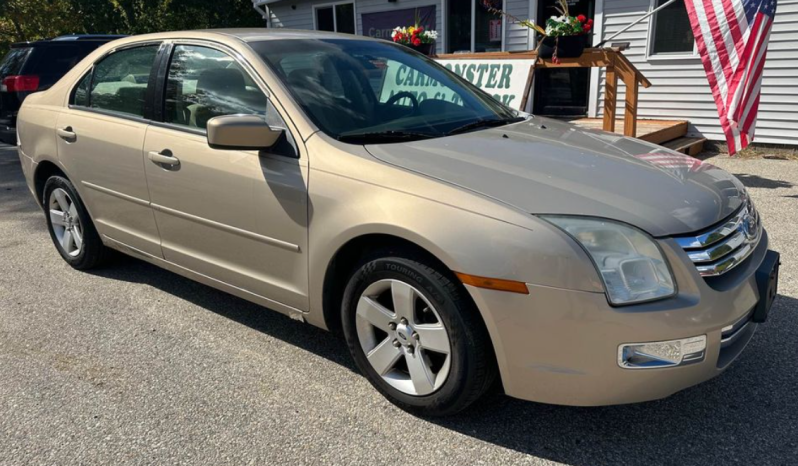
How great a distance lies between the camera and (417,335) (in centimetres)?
263

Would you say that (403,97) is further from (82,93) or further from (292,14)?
(292,14)

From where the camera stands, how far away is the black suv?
8633mm

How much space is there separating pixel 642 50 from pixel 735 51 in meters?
3.41

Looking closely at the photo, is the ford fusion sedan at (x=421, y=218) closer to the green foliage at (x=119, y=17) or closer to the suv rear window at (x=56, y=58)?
the suv rear window at (x=56, y=58)

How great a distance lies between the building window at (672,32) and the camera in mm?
9039

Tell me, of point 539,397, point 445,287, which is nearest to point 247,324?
point 445,287

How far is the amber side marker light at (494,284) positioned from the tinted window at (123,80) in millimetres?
2377

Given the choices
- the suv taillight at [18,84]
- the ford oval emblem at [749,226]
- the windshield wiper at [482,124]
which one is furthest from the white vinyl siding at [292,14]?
the ford oval emblem at [749,226]

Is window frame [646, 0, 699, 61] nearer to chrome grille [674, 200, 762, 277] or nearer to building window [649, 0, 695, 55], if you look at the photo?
building window [649, 0, 695, 55]

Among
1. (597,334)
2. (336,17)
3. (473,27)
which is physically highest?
(336,17)

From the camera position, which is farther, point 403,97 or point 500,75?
point 500,75

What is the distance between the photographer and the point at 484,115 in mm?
3600

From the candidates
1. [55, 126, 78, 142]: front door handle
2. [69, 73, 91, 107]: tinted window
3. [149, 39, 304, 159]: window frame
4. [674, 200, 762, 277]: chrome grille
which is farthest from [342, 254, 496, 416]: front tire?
[69, 73, 91, 107]: tinted window

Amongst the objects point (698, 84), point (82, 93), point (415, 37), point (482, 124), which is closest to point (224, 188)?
point (482, 124)
